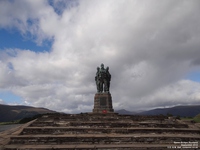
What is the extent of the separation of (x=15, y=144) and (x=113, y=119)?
6.39 metres

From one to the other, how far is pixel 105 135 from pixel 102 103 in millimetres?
12392

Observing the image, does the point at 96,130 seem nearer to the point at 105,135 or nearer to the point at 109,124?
the point at 105,135

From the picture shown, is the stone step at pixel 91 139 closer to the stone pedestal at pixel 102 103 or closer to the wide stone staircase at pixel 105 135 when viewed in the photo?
the wide stone staircase at pixel 105 135

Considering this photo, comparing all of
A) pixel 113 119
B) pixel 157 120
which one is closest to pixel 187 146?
pixel 157 120

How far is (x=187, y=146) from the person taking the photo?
30.1 feet

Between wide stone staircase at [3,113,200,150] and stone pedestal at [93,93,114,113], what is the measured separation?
9.37 metres

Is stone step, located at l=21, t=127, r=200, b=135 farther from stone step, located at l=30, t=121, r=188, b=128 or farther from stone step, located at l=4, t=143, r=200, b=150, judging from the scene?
stone step, located at l=4, t=143, r=200, b=150

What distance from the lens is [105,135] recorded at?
1006cm

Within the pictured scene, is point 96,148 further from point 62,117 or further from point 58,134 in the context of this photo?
point 62,117

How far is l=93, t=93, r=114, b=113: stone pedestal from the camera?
22.1m

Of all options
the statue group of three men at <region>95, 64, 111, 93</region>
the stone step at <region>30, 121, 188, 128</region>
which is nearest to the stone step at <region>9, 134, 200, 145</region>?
the stone step at <region>30, 121, 188, 128</region>

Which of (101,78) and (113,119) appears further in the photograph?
(101,78)

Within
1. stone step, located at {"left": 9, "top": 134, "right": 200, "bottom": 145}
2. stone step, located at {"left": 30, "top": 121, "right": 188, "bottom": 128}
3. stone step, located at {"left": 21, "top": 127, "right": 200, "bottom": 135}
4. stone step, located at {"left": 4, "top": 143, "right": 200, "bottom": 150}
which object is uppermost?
stone step, located at {"left": 30, "top": 121, "right": 188, "bottom": 128}

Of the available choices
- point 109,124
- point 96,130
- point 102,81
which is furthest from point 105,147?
point 102,81
